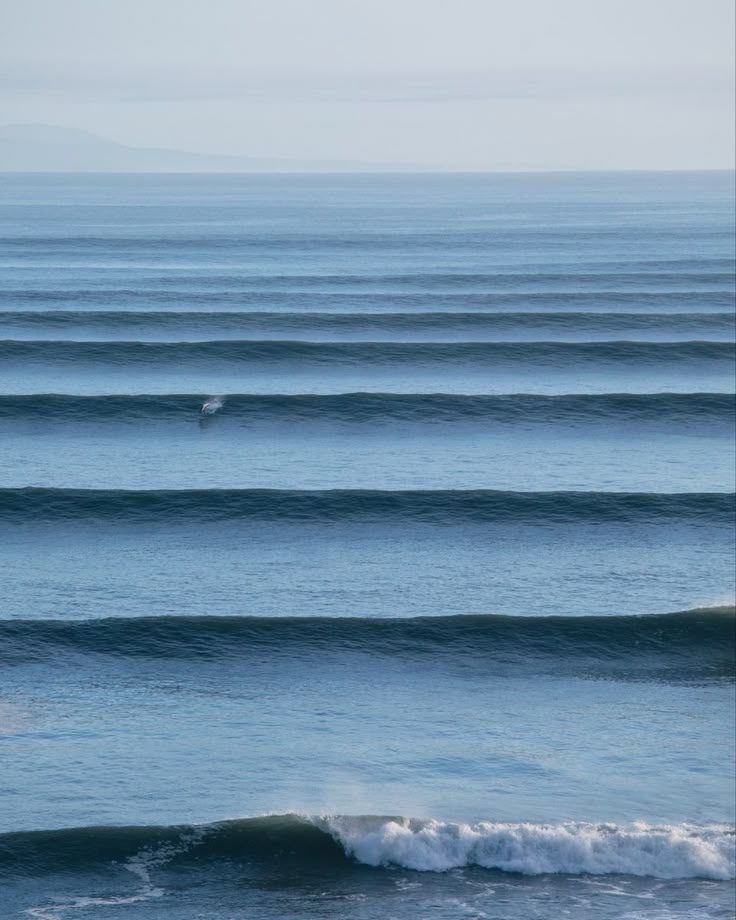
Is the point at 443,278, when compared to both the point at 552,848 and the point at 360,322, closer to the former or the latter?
the point at 360,322

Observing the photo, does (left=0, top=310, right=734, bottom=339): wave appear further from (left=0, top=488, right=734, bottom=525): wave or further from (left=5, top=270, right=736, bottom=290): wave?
(left=0, top=488, right=734, bottom=525): wave

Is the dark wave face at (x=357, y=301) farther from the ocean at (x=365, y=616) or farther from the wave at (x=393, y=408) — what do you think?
the wave at (x=393, y=408)

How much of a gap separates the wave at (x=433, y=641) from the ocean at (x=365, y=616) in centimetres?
5

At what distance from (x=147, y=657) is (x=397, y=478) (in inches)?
368

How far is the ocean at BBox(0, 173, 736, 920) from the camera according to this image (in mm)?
10906

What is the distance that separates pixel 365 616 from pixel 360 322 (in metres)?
25.3

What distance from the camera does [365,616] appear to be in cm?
1678

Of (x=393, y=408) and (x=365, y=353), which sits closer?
(x=393, y=408)

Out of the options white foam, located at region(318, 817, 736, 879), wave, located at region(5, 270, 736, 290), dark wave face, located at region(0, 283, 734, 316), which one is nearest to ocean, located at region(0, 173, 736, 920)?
white foam, located at region(318, 817, 736, 879)

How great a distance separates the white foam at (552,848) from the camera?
10.8 meters

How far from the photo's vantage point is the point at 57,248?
64812 millimetres

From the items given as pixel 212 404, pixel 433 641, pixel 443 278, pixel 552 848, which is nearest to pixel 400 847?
pixel 552 848

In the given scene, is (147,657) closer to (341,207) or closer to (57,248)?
(57,248)

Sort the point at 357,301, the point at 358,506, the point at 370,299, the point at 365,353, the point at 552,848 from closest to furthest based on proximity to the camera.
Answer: the point at 552,848 < the point at 358,506 < the point at 365,353 < the point at 357,301 < the point at 370,299
